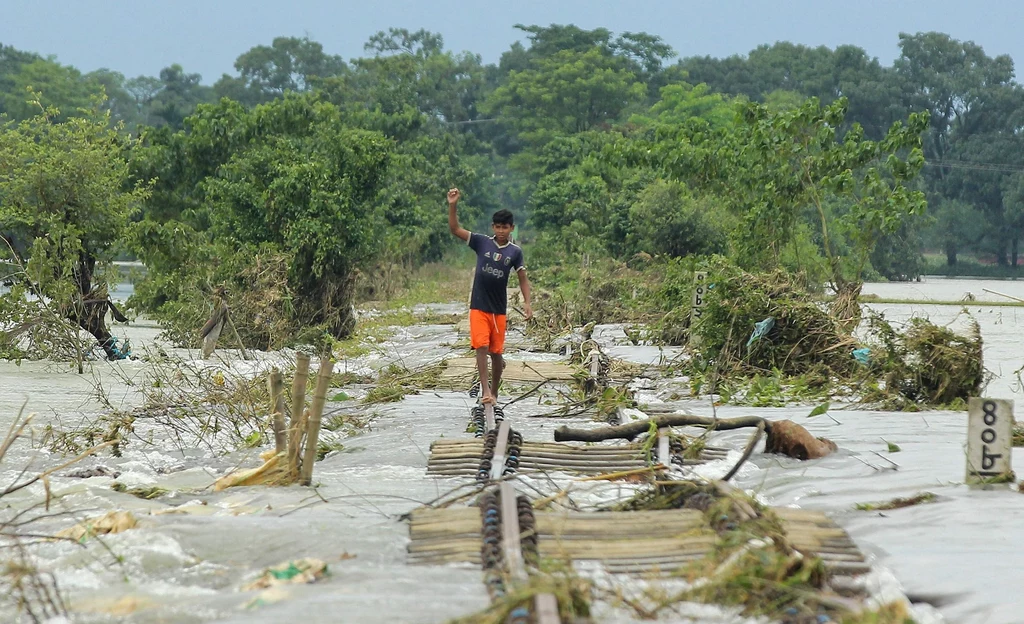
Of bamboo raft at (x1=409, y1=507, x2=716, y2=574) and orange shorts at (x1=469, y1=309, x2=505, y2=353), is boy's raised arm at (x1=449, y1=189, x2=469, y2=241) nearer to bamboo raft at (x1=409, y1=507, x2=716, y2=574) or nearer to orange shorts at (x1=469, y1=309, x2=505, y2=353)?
orange shorts at (x1=469, y1=309, x2=505, y2=353)

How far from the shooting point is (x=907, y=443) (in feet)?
29.2

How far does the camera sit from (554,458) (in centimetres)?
809

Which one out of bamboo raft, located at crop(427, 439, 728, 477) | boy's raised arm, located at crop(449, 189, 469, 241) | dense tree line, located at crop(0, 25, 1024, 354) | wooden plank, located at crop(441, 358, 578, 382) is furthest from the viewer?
dense tree line, located at crop(0, 25, 1024, 354)

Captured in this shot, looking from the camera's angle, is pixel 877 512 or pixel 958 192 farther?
pixel 958 192

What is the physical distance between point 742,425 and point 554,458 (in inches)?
61.7

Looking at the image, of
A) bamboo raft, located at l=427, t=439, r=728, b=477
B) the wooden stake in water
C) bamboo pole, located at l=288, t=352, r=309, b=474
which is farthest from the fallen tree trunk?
the wooden stake in water

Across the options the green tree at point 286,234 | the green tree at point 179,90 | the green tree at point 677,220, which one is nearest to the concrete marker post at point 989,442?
the green tree at point 286,234

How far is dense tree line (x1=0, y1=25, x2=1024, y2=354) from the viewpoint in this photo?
20.4m

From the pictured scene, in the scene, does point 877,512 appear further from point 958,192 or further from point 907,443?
point 958,192

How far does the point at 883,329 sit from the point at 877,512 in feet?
18.1

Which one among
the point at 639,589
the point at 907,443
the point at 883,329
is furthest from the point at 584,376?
the point at 639,589

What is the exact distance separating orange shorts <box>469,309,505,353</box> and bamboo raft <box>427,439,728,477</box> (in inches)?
73.3

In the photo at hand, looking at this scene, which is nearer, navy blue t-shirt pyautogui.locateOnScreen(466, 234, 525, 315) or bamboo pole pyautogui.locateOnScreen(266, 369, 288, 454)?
bamboo pole pyautogui.locateOnScreen(266, 369, 288, 454)

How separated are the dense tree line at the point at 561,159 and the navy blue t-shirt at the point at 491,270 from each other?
5885mm
